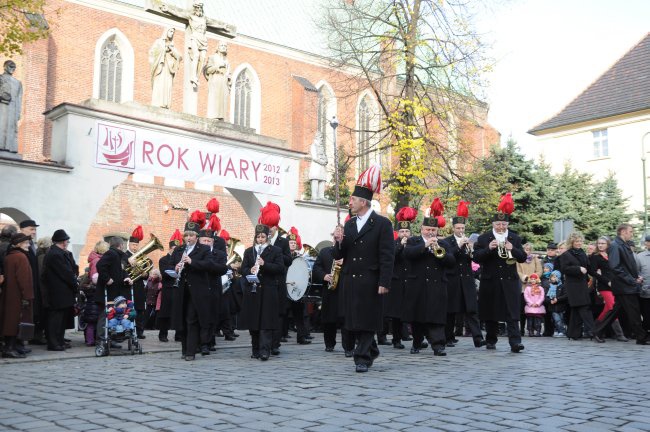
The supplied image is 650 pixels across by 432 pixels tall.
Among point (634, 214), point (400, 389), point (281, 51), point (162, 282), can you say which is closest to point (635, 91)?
point (634, 214)

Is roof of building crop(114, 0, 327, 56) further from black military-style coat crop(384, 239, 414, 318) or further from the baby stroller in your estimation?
the baby stroller

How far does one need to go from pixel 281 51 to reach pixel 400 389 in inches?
1411

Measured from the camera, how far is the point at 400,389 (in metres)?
6.78

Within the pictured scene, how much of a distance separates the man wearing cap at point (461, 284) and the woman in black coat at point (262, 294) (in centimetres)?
308

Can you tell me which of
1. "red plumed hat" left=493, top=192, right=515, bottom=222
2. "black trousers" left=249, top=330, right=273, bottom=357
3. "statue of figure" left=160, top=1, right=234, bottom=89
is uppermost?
"statue of figure" left=160, top=1, right=234, bottom=89

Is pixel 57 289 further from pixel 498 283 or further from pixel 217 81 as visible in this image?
pixel 217 81

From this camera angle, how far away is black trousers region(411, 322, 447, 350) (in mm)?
10242

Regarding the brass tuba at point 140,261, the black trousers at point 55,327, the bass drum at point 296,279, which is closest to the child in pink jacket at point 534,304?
the bass drum at point 296,279

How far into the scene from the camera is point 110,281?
10844mm

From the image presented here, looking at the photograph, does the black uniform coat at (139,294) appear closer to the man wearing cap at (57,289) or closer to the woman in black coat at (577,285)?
the man wearing cap at (57,289)

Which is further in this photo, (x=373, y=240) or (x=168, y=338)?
(x=168, y=338)

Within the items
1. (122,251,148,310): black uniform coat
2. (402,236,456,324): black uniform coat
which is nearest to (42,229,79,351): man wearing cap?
(122,251,148,310): black uniform coat

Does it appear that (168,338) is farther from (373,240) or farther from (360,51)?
(360,51)

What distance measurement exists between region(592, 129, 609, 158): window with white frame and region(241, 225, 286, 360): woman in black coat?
115 feet
